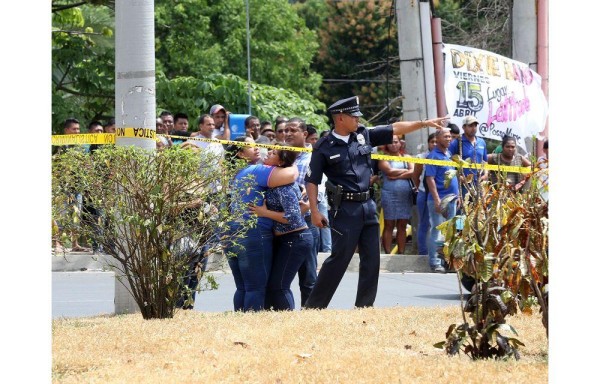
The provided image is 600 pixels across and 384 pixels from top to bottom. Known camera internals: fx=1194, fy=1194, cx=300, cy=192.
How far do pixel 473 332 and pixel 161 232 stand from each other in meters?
2.73

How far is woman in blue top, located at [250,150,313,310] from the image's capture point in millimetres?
9633

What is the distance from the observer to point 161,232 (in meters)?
8.41

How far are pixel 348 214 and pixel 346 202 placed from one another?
0.39 feet

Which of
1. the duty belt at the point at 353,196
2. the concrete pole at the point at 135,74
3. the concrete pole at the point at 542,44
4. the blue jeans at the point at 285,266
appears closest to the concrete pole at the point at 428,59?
the concrete pole at the point at 542,44

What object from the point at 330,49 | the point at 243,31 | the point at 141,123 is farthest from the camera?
the point at 330,49

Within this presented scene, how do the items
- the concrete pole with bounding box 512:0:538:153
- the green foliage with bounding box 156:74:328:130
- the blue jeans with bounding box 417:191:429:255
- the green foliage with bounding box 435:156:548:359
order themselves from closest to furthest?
the green foliage with bounding box 435:156:548:359 → the blue jeans with bounding box 417:191:429:255 → the concrete pole with bounding box 512:0:538:153 → the green foliage with bounding box 156:74:328:130

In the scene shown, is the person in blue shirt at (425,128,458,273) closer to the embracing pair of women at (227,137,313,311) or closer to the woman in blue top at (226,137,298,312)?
the embracing pair of women at (227,137,313,311)

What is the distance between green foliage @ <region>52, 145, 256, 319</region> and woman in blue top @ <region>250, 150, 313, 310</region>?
3.03 feet

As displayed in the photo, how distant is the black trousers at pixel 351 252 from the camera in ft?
31.7

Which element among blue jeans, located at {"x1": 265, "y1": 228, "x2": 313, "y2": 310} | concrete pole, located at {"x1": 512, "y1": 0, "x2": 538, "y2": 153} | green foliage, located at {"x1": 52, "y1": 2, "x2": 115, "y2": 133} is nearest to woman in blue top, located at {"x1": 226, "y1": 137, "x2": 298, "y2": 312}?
blue jeans, located at {"x1": 265, "y1": 228, "x2": 313, "y2": 310}

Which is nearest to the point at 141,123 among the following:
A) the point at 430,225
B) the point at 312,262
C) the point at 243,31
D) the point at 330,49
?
the point at 312,262

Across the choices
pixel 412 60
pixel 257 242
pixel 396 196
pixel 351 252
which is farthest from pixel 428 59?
pixel 257 242
